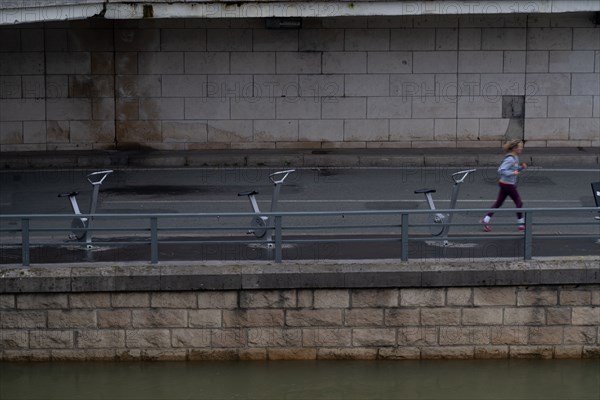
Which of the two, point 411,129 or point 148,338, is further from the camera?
point 411,129

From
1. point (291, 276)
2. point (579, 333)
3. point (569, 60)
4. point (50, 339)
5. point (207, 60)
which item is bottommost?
point (50, 339)

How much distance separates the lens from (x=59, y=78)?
23453 millimetres

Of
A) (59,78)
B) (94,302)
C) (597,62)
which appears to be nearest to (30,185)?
(59,78)

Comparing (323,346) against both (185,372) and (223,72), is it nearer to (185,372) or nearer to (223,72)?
(185,372)

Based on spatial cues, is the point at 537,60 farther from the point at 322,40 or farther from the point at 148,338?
the point at 148,338

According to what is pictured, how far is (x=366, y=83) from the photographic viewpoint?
23.7 meters

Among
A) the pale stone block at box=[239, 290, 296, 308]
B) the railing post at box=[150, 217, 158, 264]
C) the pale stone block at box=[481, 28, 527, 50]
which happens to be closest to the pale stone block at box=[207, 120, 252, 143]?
the pale stone block at box=[481, 28, 527, 50]

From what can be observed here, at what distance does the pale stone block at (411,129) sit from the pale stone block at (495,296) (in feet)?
38.0

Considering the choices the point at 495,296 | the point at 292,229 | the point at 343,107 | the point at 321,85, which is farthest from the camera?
the point at 343,107

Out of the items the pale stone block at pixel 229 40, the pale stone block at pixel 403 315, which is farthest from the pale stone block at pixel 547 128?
the pale stone block at pixel 403 315

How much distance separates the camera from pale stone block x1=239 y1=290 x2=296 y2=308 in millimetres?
12391

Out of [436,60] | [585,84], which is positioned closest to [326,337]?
[436,60]

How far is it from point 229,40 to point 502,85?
587 centimetres

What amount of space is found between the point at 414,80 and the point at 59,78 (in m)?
7.48
